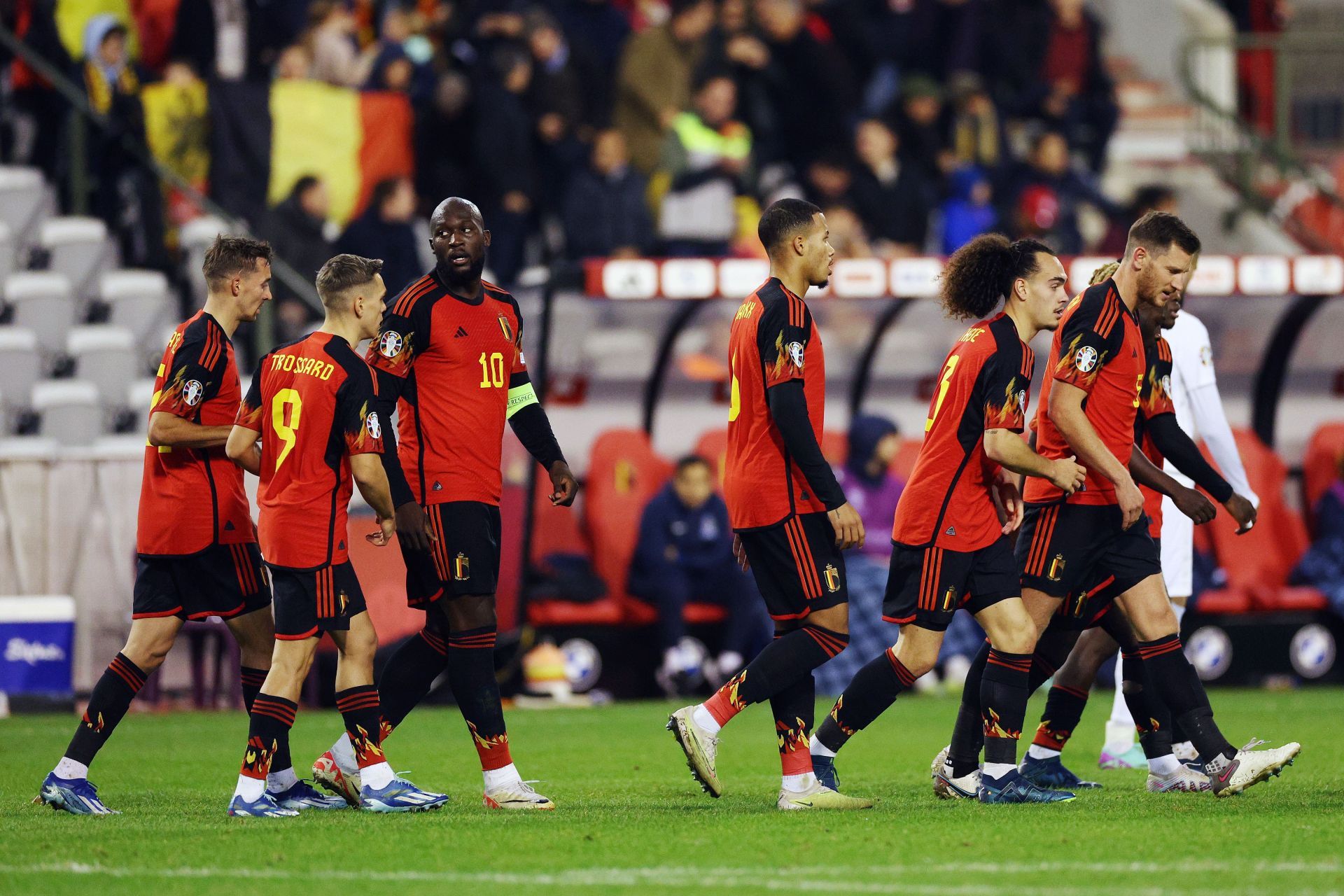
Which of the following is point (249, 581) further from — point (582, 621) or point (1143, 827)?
point (582, 621)

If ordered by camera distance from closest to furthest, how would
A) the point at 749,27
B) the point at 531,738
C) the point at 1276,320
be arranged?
the point at 531,738 < the point at 1276,320 < the point at 749,27

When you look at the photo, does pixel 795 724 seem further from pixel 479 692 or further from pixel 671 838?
pixel 479 692

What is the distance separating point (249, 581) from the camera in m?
7.46

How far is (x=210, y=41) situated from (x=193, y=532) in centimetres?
874

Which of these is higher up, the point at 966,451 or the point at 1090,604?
the point at 966,451

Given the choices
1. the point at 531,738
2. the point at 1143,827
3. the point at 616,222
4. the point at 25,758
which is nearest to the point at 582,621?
the point at 531,738

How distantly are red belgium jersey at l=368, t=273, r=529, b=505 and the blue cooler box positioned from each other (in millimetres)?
5310

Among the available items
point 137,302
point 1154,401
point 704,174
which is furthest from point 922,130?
point 1154,401

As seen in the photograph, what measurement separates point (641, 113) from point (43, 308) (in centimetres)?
477

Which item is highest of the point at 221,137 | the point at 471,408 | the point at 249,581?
the point at 221,137

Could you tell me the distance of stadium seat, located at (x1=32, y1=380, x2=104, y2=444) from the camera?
13281mm

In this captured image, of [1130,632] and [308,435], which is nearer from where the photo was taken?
[308,435]

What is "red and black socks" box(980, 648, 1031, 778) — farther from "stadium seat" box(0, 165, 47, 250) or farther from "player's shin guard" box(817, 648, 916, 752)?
"stadium seat" box(0, 165, 47, 250)

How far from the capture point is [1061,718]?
7762 mm
